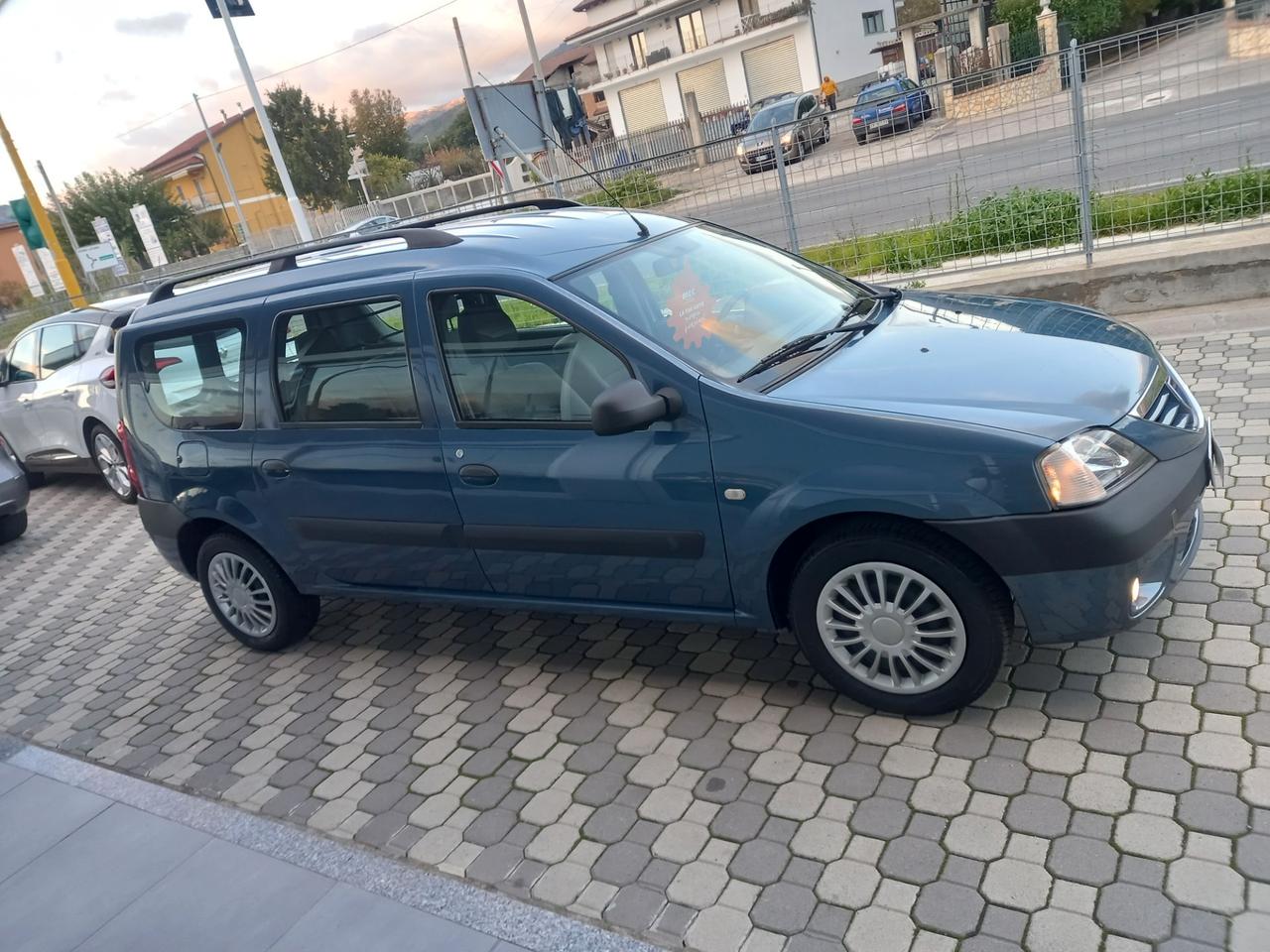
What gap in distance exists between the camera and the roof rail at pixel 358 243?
4047 millimetres

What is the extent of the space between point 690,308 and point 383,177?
67.3 meters

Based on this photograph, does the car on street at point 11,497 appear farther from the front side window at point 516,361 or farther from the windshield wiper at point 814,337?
the windshield wiper at point 814,337

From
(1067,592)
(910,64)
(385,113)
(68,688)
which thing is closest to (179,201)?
(385,113)

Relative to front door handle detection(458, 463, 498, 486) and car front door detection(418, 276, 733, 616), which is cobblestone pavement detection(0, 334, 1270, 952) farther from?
front door handle detection(458, 463, 498, 486)

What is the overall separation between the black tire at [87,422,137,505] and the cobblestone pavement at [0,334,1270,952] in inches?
146

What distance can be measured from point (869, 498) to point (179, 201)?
6708 cm

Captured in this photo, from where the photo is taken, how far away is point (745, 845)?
2.98m

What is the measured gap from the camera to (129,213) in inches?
2092

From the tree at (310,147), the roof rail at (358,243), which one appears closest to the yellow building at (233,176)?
the tree at (310,147)

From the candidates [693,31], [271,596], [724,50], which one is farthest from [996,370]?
[693,31]

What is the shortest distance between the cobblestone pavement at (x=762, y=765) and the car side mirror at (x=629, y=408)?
1206 millimetres

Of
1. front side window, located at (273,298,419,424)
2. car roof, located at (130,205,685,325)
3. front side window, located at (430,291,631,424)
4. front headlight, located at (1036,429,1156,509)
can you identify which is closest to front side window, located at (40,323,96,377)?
car roof, located at (130,205,685,325)

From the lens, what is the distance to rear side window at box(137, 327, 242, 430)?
14.8ft

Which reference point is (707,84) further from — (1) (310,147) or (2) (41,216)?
(2) (41,216)
